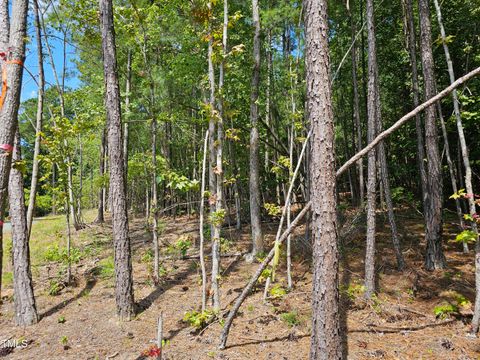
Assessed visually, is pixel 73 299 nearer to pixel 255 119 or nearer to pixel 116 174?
pixel 116 174

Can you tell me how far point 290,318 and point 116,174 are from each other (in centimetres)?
407

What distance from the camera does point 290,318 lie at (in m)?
5.32

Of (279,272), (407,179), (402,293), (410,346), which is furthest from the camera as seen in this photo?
(407,179)

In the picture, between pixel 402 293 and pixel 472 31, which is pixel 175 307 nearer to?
pixel 402 293

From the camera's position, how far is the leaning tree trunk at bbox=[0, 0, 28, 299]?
265 cm

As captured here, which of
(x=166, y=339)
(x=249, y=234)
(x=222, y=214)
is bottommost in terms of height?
(x=166, y=339)

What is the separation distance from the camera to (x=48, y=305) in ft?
22.7

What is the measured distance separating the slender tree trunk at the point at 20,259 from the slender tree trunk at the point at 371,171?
649cm

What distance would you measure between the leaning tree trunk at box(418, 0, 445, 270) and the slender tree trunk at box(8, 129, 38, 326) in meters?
8.41

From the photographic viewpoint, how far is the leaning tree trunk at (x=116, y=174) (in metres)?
5.83

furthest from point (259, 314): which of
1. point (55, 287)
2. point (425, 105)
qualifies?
point (55, 287)

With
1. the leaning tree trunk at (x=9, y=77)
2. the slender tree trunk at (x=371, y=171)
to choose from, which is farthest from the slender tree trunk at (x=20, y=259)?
the slender tree trunk at (x=371, y=171)

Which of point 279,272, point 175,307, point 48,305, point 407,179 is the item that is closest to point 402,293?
point 279,272

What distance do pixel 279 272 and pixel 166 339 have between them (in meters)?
3.36
